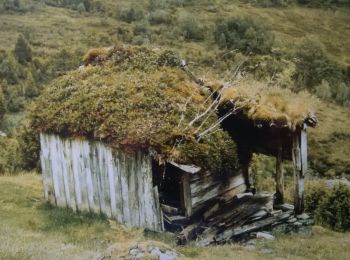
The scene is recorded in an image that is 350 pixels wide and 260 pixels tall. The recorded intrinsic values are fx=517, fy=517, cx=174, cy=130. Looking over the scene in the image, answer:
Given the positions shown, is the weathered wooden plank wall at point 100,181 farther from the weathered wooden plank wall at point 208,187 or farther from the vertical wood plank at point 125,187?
the weathered wooden plank wall at point 208,187

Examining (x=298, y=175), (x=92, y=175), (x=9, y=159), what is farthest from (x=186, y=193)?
(x=9, y=159)

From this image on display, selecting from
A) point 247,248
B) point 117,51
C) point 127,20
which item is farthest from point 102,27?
point 247,248

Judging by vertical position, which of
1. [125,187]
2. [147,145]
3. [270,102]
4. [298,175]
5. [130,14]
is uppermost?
[130,14]

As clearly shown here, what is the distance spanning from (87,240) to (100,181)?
2019 millimetres

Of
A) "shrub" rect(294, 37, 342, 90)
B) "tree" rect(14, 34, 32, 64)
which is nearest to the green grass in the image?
"shrub" rect(294, 37, 342, 90)

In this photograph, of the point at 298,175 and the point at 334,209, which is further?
the point at 334,209

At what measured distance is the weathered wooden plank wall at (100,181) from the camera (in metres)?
11.8

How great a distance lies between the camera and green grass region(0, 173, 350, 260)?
357 inches

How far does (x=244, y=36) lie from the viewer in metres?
40.2

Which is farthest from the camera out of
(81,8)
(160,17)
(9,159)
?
(160,17)

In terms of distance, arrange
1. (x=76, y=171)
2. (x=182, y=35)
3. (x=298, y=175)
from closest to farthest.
Answer: (x=298, y=175)
(x=76, y=171)
(x=182, y=35)

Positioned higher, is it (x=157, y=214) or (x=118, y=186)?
(x=118, y=186)

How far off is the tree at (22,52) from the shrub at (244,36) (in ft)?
48.1

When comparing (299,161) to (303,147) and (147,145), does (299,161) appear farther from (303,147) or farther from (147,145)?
(147,145)
